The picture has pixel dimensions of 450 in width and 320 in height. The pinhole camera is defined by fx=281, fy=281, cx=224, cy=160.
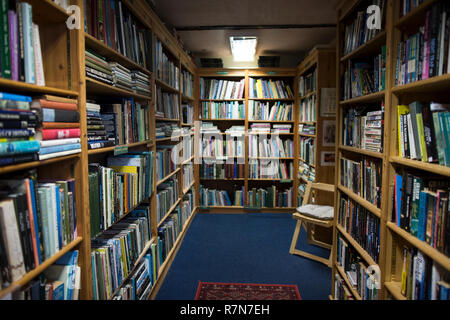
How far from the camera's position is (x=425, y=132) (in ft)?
3.74

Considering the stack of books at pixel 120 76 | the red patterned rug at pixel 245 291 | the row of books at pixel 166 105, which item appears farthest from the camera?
the row of books at pixel 166 105

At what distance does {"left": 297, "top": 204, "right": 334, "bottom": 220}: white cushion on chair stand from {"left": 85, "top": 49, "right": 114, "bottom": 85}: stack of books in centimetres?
213

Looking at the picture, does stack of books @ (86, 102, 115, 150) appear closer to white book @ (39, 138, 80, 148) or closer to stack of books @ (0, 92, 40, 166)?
white book @ (39, 138, 80, 148)

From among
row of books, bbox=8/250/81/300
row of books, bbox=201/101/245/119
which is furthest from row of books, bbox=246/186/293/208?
row of books, bbox=8/250/81/300

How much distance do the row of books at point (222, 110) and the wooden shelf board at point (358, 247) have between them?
260 centimetres

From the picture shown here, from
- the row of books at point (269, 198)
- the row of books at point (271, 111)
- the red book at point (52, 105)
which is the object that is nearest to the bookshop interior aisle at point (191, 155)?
the red book at point (52, 105)

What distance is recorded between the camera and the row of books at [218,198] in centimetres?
446

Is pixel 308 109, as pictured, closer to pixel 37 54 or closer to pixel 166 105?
pixel 166 105

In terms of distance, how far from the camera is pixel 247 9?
283cm

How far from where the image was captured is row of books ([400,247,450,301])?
41.4 inches

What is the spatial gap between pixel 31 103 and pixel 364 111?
1.90m

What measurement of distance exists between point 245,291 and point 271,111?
110 inches

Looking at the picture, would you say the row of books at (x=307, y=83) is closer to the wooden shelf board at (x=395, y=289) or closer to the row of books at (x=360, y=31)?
the row of books at (x=360, y=31)

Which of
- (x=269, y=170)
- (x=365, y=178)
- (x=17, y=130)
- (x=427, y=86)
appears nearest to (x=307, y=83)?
(x=269, y=170)
